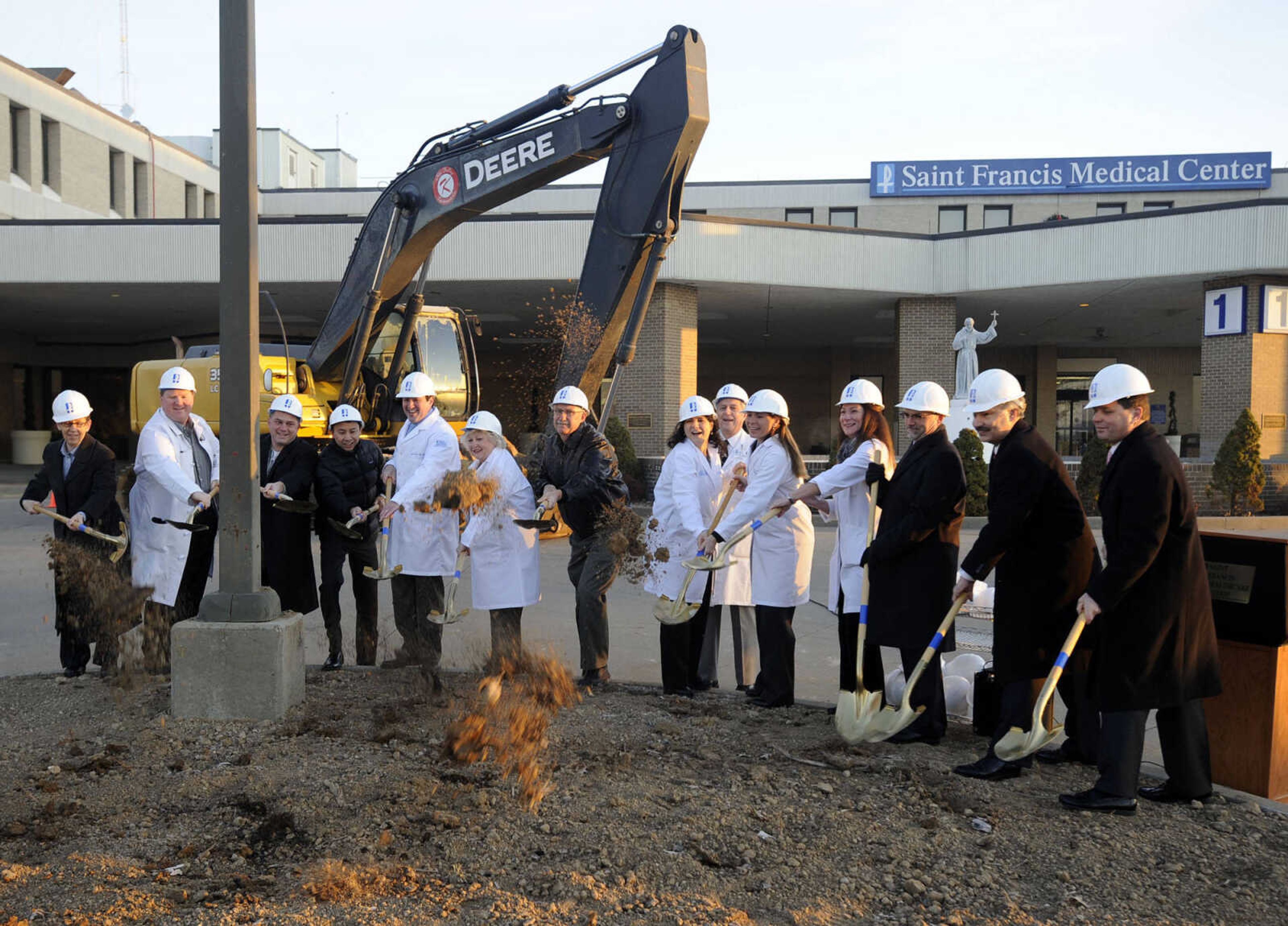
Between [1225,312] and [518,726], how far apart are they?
2144 centimetres

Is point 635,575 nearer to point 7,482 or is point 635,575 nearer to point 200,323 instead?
point 7,482

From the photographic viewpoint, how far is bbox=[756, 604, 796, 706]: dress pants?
593cm

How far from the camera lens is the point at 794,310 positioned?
27.4 m

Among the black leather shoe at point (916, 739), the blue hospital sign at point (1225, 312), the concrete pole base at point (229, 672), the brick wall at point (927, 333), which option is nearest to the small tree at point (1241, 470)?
the blue hospital sign at point (1225, 312)

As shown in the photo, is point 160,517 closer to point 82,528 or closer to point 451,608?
point 82,528

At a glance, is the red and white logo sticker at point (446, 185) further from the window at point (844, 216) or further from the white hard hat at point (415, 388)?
the window at point (844, 216)

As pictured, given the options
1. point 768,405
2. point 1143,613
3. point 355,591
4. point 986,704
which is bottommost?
point 986,704

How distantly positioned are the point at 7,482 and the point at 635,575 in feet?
72.9

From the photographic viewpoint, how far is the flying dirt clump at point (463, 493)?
6523 millimetres

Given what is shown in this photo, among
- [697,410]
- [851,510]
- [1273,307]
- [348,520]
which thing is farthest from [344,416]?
[1273,307]

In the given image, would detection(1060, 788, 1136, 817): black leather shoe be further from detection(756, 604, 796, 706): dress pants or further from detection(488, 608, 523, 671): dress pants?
detection(488, 608, 523, 671): dress pants

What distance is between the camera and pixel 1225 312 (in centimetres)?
2172

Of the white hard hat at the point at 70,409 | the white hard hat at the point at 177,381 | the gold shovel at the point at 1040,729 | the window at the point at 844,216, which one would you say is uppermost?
the window at the point at 844,216

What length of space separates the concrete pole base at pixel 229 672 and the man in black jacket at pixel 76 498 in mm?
1465
